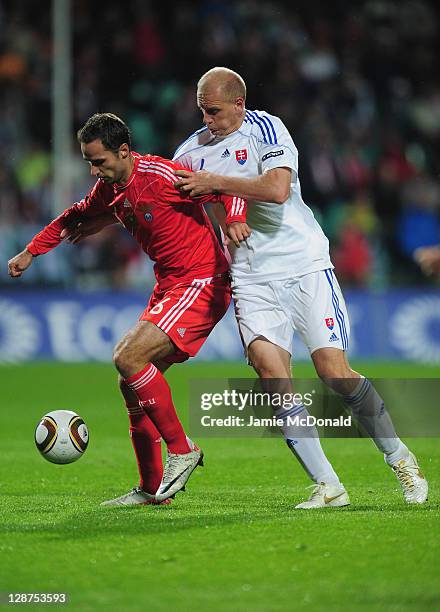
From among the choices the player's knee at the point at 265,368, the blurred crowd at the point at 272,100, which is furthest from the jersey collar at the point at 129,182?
the blurred crowd at the point at 272,100

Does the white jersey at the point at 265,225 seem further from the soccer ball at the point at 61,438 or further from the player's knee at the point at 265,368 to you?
the soccer ball at the point at 61,438

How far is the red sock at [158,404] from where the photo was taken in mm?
6578

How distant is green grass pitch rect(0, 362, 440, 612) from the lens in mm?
4578

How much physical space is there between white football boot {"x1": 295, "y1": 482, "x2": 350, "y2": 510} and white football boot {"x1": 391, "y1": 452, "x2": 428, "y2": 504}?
14.3 inches

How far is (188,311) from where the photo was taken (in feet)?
22.3

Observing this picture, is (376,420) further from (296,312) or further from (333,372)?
(296,312)

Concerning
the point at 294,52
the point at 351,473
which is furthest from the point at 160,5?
the point at 351,473

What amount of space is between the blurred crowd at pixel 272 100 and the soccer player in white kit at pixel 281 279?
10.4 metres

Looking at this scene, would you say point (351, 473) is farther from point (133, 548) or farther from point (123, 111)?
point (123, 111)

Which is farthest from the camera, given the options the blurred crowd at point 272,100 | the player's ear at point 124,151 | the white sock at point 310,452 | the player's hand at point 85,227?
the blurred crowd at point 272,100

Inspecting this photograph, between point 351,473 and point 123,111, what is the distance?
1276 cm

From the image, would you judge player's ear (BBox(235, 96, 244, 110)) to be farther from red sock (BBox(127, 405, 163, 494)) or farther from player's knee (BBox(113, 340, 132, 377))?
red sock (BBox(127, 405, 163, 494))

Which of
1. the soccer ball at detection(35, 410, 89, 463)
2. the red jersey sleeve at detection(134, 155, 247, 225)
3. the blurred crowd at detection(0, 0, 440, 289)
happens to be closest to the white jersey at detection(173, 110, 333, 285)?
the red jersey sleeve at detection(134, 155, 247, 225)

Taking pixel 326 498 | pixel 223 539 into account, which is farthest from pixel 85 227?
pixel 223 539
